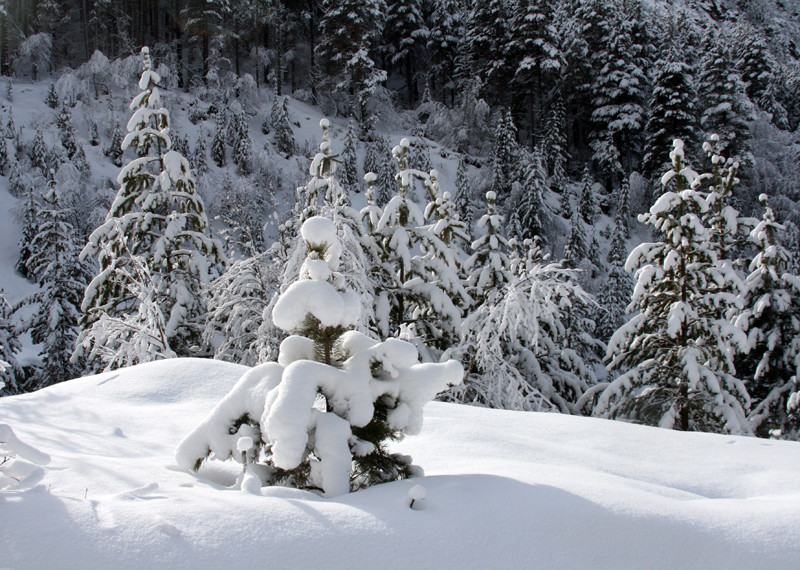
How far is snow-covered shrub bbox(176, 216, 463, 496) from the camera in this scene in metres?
3.16

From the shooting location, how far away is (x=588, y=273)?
31.8m

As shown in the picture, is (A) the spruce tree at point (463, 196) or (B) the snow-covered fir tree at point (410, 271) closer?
(B) the snow-covered fir tree at point (410, 271)

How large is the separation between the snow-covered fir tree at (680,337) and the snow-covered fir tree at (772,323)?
195 cm

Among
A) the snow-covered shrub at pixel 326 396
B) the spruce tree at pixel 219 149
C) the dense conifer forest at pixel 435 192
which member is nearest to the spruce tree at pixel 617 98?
the dense conifer forest at pixel 435 192

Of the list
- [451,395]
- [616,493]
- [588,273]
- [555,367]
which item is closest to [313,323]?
[616,493]

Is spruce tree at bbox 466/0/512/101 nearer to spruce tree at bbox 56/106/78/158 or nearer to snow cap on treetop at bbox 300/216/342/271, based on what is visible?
spruce tree at bbox 56/106/78/158

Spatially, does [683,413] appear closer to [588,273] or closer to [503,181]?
[588,273]

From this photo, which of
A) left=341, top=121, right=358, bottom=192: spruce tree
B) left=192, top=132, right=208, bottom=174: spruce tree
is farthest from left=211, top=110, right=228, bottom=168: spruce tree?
left=341, top=121, right=358, bottom=192: spruce tree

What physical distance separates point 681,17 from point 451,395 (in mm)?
46779

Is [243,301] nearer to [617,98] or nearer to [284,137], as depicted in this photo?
[284,137]

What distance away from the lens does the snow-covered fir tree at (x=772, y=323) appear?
10961 millimetres

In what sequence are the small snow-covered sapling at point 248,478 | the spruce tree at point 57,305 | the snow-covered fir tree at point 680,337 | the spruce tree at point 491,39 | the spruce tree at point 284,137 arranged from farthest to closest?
the spruce tree at point 491,39
the spruce tree at point 284,137
the spruce tree at point 57,305
the snow-covered fir tree at point 680,337
the small snow-covered sapling at point 248,478

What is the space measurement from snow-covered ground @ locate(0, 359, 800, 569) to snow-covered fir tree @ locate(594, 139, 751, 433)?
5.33 meters

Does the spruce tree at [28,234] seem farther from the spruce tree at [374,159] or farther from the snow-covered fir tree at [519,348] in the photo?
the snow-covered fir tree at [519,348]
